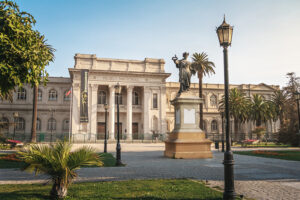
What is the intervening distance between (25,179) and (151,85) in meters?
36.7

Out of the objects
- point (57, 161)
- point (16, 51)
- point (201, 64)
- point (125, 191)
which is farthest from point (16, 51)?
point (201, 64)

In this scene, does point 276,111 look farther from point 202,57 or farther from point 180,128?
point 180,128

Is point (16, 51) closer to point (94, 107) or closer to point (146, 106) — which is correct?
point (94, 107)

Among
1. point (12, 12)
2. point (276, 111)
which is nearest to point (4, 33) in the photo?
point (12, 12)

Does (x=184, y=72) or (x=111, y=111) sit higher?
(x=184, y=72)

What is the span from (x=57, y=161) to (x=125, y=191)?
187 cm

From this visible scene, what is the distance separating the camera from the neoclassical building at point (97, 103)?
134 feet

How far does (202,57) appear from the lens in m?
39.9

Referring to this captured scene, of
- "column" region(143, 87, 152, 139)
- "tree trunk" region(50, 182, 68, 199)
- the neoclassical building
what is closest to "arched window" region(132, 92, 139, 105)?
the neoclassical building

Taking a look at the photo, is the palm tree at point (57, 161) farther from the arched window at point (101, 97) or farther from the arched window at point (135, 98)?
the arched window at point (135, 98)

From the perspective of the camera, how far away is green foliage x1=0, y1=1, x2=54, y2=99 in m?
6.44

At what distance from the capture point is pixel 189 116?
47.1ft

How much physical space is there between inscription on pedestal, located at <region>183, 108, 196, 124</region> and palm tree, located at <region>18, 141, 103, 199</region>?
30.9 ft

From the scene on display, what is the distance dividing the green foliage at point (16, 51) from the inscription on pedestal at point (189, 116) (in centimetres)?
901
